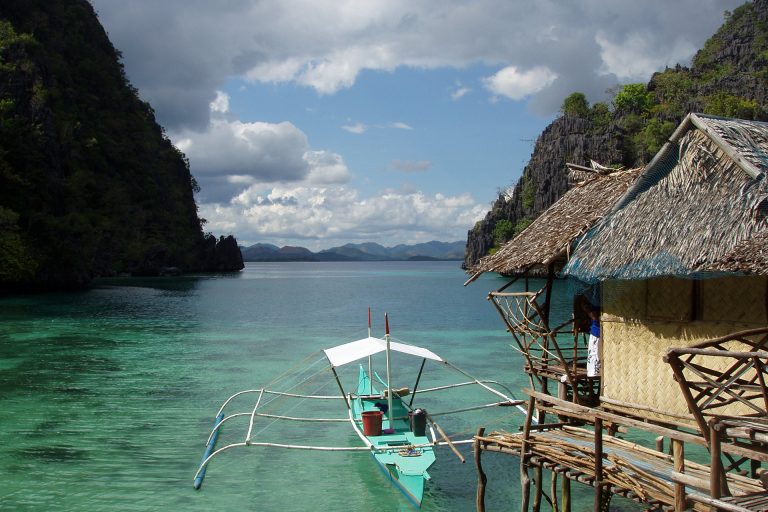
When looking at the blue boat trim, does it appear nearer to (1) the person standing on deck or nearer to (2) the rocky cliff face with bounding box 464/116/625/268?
(1) the person standing on deck

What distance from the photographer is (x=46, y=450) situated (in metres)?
13.8

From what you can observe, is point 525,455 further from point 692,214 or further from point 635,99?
point 635,99

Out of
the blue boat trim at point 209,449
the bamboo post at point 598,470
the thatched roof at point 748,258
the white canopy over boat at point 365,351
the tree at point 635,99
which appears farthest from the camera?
the tree at point 635,99

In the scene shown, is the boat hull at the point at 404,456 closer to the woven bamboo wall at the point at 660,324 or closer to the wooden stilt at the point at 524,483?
the wooden stilt at the point at 524,483

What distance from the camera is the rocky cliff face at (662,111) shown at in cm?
7638

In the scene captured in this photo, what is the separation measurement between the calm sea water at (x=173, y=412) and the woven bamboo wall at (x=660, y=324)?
116 inches

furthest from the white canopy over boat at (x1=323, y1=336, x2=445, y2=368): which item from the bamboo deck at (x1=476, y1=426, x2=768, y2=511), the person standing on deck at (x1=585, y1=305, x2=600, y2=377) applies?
the bamboo deck at (x1=476, y1=426, x2=768, y2=511)

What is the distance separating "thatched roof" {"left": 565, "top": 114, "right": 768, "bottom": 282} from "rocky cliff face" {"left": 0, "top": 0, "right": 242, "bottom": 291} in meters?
46.4

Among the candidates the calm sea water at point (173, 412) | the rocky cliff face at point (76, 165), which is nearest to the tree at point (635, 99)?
the calm sea water at point (173, 412)

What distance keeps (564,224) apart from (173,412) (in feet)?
37.2

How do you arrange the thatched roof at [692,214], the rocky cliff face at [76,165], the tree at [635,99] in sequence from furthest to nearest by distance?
the tree at [635,99] < the rocky cliff face at [76,165] < the thatched roof at [692,214]

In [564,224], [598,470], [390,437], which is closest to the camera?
[598,470]

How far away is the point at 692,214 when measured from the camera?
897cm

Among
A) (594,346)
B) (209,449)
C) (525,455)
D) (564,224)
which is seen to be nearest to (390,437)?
(594,346)
